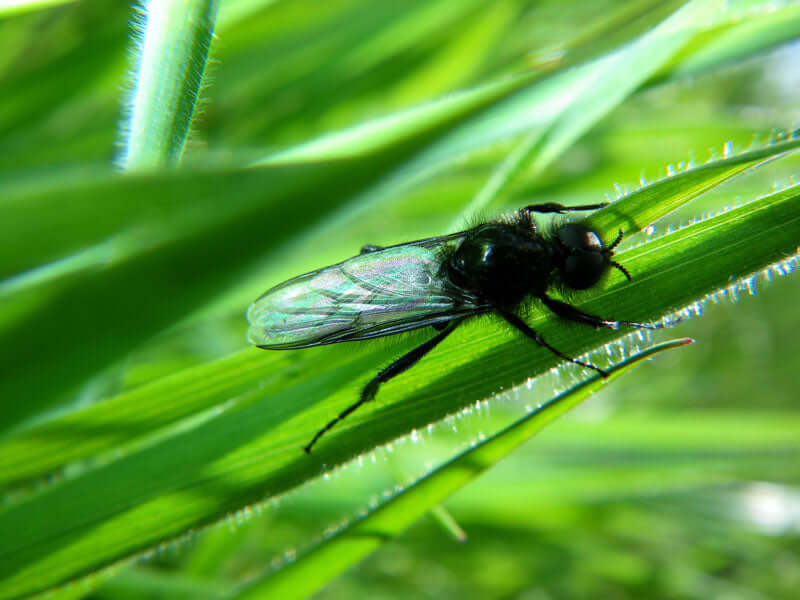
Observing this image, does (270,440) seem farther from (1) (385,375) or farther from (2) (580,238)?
(2) (580,238)

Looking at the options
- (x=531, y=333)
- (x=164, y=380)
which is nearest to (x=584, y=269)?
(x=531, y=333)

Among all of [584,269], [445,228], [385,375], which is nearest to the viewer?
[385,375]

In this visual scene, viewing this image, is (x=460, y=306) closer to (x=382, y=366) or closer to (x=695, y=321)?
(x=382, y=366)

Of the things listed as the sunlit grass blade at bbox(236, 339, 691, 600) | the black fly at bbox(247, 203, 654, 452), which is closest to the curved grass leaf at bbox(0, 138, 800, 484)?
the black fly at bbox(247, 203, 654, 452)

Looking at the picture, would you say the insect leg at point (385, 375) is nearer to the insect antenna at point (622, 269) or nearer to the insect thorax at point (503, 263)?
the insect thorax at point (503, 263)

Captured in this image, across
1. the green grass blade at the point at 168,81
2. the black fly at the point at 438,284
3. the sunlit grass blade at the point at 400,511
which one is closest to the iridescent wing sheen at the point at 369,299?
the black fly at the point at 438,284

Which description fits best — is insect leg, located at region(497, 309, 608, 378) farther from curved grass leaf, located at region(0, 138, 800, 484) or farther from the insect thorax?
curved grass leaf, located at region(0, 138, 800, 484)
